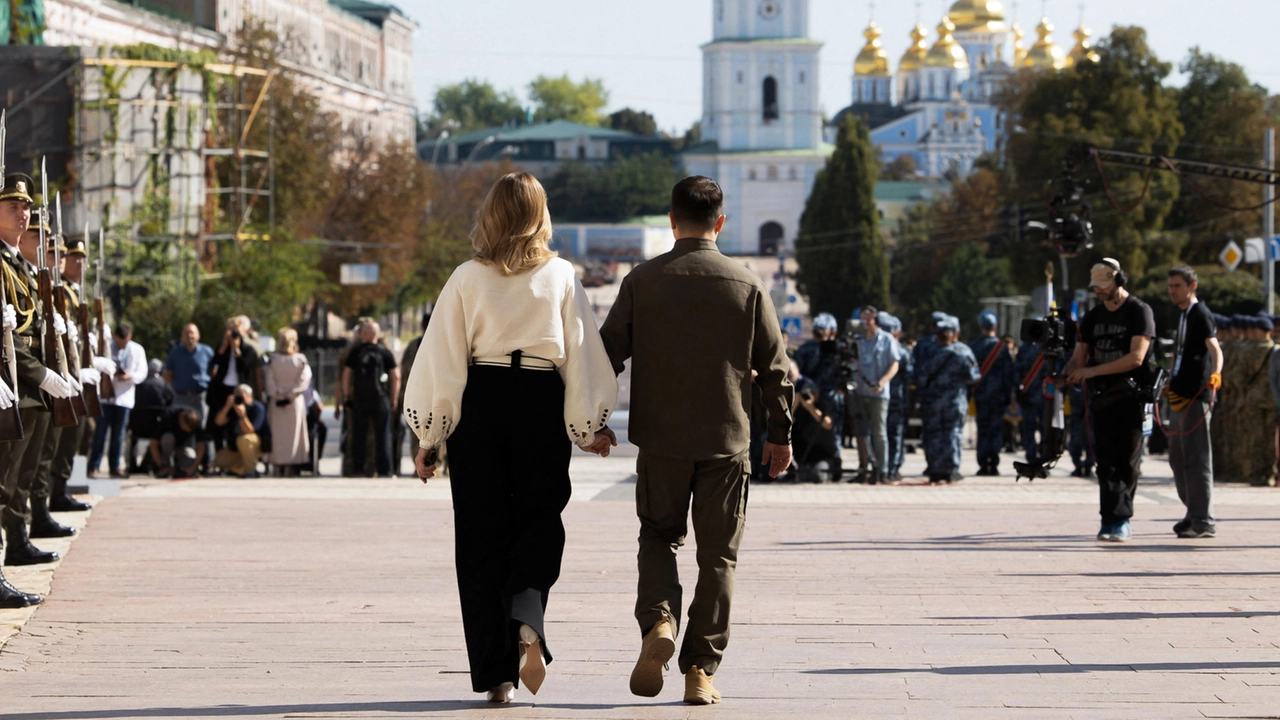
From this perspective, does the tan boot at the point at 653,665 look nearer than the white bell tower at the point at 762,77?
Yes

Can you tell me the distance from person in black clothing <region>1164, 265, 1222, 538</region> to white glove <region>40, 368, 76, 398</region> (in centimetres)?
666

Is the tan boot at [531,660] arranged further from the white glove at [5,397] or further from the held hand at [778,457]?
the white glove at [5,397]

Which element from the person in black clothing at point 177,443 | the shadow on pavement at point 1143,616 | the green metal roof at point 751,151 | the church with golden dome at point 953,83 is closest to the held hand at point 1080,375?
the shadow on pavement at point 1143,616

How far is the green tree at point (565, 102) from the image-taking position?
637 ft

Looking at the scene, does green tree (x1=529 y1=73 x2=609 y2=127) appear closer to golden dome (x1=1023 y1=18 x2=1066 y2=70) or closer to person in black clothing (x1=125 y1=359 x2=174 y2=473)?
golden dome (x1=1023 y1=18 x2=1066 y2=70)

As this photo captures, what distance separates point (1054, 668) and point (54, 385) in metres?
4.72

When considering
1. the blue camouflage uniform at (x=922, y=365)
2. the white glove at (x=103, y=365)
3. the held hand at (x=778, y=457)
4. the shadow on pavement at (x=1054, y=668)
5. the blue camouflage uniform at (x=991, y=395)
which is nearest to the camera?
the held hand at (x=778, y=457)

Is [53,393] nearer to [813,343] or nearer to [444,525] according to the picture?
[444,525]

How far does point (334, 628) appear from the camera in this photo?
8.45m

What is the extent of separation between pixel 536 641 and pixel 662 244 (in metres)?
147

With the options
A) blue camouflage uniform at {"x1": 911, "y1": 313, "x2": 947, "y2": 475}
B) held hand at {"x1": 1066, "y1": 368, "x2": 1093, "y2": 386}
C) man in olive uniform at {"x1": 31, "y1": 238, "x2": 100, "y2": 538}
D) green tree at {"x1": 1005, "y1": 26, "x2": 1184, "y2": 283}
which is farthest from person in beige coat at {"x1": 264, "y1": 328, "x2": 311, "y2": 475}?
green tree at {"x1": 1005, "y1": 26, "x2": 1184, "y2": 283}

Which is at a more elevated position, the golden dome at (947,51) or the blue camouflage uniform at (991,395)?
the golden dome at (947,51)

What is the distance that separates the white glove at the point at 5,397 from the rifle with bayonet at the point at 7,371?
0.07ft

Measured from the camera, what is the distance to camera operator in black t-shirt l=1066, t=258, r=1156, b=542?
11.7m
